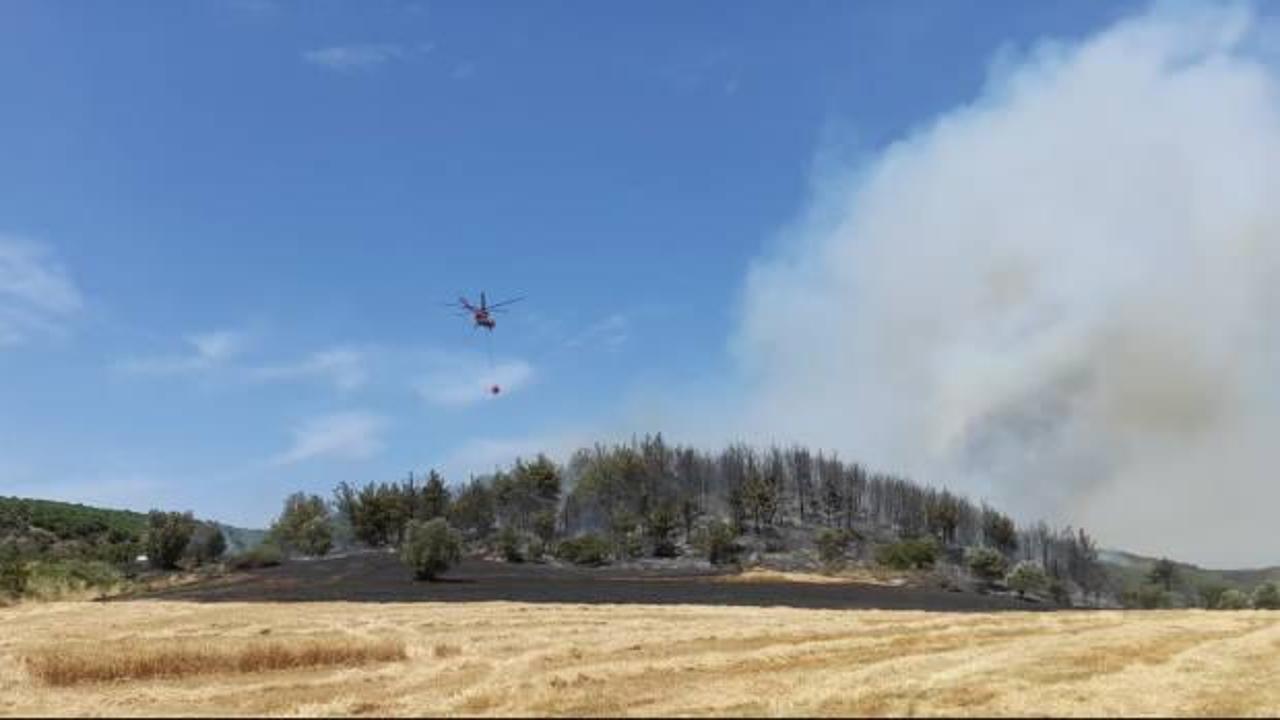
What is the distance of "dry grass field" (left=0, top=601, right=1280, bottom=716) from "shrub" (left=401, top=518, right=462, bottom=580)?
26.8 metres

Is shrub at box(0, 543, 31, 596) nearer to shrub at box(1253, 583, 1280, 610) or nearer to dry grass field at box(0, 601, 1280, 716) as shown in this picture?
dry grass field at box(0, 601, 1280, 716)

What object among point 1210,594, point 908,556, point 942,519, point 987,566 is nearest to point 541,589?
point 908,556

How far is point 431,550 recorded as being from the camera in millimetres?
88688

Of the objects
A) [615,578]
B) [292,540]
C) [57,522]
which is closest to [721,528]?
[615,578]

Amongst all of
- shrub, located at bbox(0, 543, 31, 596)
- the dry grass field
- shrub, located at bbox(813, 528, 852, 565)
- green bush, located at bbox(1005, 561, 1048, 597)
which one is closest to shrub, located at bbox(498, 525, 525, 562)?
shrub, located at bbox(813, 528, 852, 565)

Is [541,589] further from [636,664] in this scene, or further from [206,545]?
[206,545]

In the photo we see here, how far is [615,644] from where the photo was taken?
44719mm

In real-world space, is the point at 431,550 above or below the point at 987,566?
below

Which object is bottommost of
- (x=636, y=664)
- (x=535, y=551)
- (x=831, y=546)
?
(x=636, y=664)

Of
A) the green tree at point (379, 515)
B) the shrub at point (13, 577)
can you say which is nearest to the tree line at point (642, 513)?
the green tree at point (379, 515)

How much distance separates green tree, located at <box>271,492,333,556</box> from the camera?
458 ft

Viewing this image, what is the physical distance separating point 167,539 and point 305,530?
74.6ft

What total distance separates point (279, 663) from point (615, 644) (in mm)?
12459

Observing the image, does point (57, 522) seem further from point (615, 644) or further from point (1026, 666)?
point (1026, 666)
